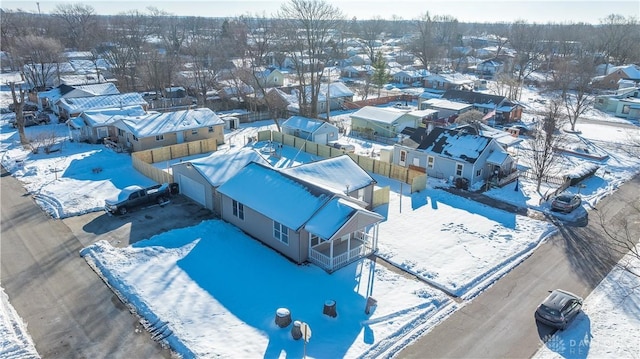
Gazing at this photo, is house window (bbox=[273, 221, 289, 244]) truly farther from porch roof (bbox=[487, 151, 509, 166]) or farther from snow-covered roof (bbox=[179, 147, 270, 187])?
porch roof (bbox=[487, 151, 509, 166])

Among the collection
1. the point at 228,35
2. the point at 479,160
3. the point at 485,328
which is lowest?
the point at 485,328

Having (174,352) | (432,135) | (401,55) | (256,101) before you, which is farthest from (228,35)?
(174,352)

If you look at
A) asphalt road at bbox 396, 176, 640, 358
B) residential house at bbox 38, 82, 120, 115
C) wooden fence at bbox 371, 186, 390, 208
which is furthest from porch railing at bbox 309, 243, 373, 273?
residential house at bbox 38, 82, 120, 115

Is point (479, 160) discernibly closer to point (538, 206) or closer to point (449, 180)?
point (449, 180)

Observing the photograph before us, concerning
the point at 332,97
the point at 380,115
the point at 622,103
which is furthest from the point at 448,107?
the point at 622,103

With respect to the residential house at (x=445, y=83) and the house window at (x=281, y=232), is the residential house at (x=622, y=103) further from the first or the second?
the house window at (x=281, y=232)

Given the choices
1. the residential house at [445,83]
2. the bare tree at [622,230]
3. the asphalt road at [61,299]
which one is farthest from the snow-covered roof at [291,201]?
the residential house at [445,83]
